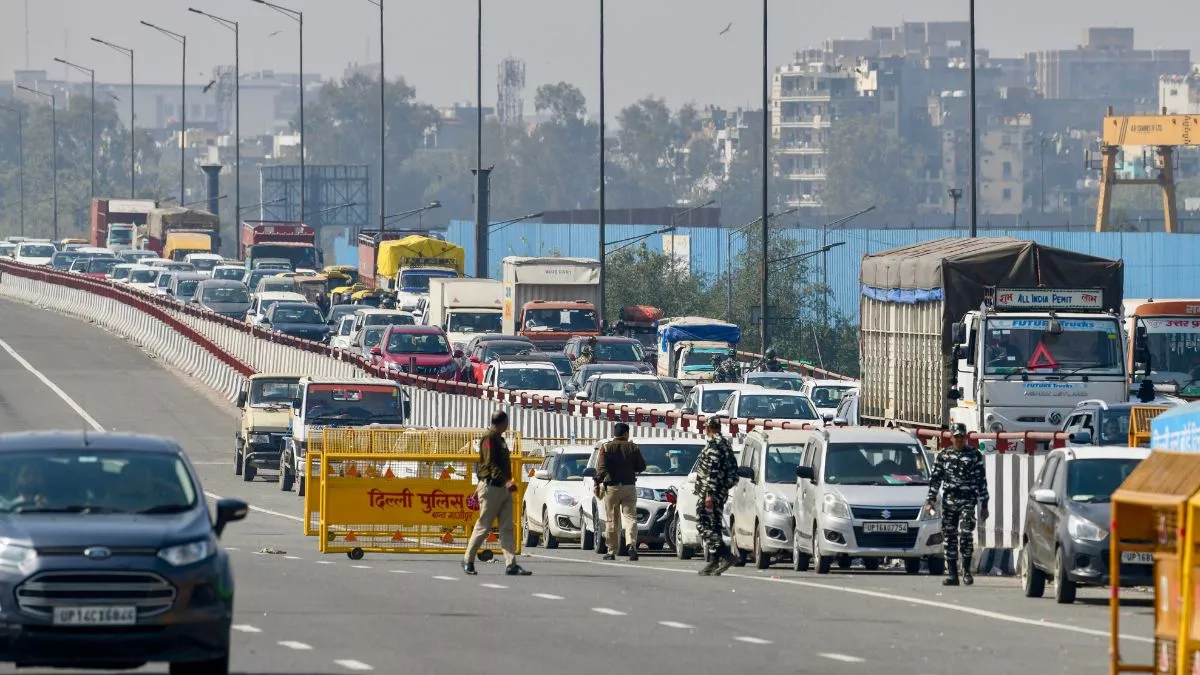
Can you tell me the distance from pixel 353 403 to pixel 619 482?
14595 millimetres

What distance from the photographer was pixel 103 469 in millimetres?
14930

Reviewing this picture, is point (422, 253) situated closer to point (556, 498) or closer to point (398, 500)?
point (556, 498)

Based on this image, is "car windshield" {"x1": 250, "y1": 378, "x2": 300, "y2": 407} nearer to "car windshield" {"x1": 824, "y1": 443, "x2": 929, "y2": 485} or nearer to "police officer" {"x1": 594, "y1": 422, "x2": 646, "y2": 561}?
"police officer" {"x1": 594, "y1": 422, "x2": 646, "y2": 561}

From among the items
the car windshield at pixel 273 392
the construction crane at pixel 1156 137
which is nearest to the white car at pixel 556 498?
the car windshield at pixel 273 392

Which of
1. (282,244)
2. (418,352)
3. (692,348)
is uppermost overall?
(282,244)

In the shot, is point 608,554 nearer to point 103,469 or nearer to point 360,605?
point 360,605

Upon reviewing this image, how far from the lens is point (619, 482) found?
2638 centimetres

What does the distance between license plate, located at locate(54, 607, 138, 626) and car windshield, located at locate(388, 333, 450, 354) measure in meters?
40.6

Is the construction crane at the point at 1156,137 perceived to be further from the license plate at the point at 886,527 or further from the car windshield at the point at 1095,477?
the car windshield at the point at 1095,477

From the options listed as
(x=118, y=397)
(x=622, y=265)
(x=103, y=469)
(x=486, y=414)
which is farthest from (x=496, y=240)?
(x=103, y=469)

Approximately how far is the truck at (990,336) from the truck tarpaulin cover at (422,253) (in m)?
37.3

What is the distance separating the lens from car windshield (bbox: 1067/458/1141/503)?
2145 centimetres

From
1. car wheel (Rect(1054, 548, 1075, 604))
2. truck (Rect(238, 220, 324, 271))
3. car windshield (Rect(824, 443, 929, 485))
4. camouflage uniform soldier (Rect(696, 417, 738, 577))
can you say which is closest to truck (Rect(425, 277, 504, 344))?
truck (Rect(238, 220, 324, 271))

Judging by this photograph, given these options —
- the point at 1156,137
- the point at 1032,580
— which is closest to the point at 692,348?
the point at 1032,580
